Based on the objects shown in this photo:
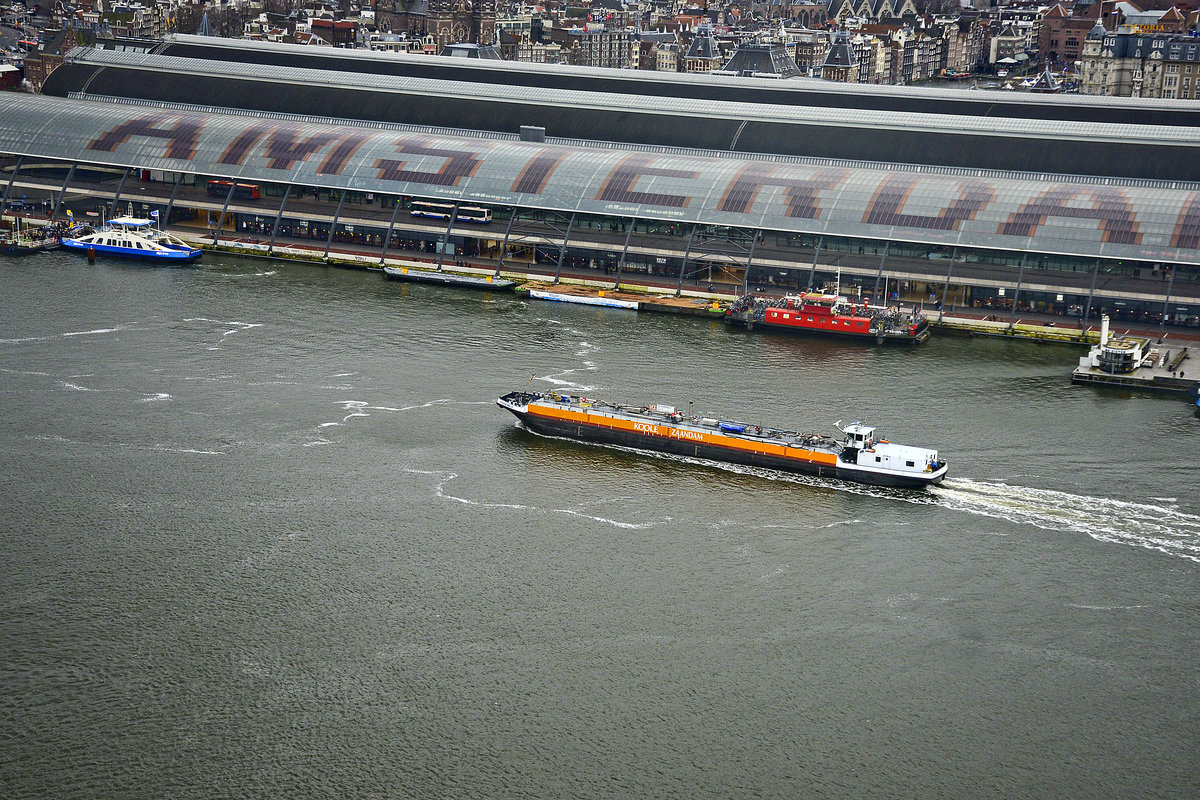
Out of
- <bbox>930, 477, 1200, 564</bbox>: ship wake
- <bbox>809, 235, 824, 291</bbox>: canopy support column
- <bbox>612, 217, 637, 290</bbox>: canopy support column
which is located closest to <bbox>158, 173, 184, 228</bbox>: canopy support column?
<bbox>612, 217, 637, 290</bbox>: canopy support column

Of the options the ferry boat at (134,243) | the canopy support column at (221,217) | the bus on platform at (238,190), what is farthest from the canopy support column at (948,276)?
the bus on platform at (238,190)

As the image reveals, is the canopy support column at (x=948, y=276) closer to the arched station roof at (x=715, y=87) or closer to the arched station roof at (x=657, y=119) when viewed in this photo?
the arched station roof at (x=657, y=119)

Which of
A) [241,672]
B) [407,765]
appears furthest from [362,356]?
[407,765]

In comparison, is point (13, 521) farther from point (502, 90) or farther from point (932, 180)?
point (502, 90)

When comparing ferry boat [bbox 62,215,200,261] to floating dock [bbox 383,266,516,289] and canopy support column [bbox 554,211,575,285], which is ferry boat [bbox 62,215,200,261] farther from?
canopy support column [bbox 554,211,575,285]

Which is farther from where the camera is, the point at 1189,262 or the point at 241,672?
the point at 1189,262

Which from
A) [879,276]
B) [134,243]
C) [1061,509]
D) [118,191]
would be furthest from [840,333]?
[118,191]

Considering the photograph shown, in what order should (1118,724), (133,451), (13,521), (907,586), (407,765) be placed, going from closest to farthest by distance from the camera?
(407,765) → (1118,724) → (907,586) → (13,521) → (133,451)

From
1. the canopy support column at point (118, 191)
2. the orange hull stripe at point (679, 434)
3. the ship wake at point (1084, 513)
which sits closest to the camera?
the ship wake at point (1084, 513)
